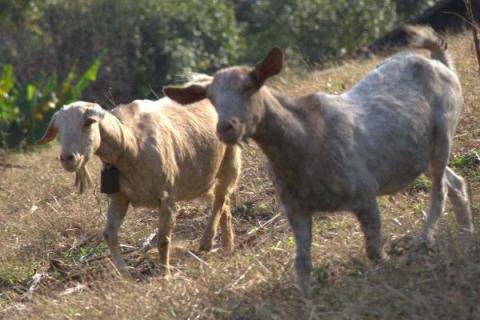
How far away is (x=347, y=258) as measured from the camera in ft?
24.0

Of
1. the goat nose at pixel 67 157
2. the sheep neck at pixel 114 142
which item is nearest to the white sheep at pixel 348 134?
the goat nose at pixel 67 157

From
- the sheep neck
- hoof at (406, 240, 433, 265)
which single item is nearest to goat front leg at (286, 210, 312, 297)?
hoof at (406, 240, 433, 265)

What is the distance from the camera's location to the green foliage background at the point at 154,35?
73.5 ft

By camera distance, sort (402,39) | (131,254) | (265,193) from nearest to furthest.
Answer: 1. (131,254)
2. (265,193)
3. (402,39)

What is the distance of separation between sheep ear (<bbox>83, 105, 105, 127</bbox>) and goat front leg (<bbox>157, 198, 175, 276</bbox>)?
39.4 inches

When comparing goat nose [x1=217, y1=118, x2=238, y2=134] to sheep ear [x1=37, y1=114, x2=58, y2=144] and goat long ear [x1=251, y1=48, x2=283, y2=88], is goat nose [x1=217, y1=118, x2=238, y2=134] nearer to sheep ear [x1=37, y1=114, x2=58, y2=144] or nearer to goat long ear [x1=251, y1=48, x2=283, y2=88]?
goat long ear [x1=251, y1=48, x2=283, y2=88]

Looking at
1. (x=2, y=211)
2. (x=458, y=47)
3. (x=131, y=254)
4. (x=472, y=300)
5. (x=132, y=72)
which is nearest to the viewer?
(x=472, y=300)

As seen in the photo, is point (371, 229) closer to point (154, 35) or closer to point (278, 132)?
point (278, 132)

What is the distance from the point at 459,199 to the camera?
26.3 ft

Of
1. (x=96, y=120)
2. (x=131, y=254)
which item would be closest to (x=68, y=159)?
(x=96, y=120)

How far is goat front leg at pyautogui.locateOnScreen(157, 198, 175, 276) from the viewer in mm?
9258

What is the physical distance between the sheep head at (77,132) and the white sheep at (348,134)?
1582mm

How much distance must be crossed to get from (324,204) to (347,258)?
507 mm

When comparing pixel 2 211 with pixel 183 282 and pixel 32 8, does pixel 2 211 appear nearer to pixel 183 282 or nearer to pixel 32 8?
pixel 183 282
